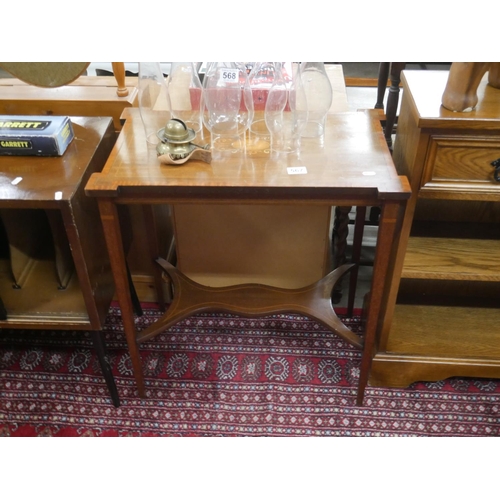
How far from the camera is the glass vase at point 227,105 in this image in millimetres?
1175

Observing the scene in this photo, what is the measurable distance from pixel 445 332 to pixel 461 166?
622mm

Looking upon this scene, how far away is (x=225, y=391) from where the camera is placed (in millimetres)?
1584

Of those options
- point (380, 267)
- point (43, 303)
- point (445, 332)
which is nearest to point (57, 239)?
point (43, 303)

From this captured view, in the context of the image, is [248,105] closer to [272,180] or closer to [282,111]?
[282,111]

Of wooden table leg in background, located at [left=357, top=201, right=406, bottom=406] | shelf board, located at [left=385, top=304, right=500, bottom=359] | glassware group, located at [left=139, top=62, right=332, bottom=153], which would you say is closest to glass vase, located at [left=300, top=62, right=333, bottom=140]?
glassware group, located at [left=139, top=62, right=332, bottom=153]

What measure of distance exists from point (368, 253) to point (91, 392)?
114cm

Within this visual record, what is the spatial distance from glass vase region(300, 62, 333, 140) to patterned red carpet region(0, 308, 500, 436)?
0.76m

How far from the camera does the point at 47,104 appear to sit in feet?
4.85

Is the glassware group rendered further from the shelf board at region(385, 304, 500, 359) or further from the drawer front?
the shelf board at region(385, 304, 500, 359)

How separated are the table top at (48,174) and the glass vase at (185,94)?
0.21 metres

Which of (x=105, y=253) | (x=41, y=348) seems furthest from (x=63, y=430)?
(x=105, y=253)

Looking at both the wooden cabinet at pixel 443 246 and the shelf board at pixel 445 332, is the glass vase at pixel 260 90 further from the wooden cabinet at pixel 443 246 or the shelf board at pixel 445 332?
the shelf board at pixel 445 332

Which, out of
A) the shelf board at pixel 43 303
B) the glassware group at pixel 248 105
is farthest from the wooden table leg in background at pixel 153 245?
the glassware group at pixel 248 105

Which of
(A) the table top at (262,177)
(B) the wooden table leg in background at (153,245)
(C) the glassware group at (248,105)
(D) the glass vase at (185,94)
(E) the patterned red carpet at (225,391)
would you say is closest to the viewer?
(A) the table top at (262,177)
